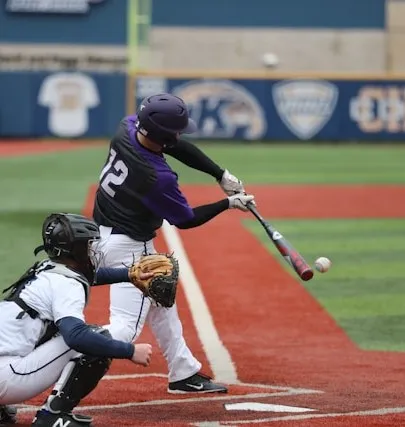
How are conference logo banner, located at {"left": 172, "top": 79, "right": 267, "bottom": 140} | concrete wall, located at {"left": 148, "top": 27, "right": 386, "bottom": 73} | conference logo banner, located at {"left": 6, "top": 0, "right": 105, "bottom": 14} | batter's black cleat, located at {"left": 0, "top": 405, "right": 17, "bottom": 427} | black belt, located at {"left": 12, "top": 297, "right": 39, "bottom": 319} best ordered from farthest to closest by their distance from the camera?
concrete wall, located at {"left": 148, "top": 27, "right": 386, "bottom": 73} → conference logo banner, located at {"left": 6, "top": 0, "right": 105, "bottom": 14} → conference logo banner, located at {"left": 172, "top": 79, "right": 267, "bottom": 140} → batter's black cleat, located at {"left": 0, "top": 405, "right": 17, "bottom": 427} → black belt, located at {"left": 12, "top": 297, "right": 39, "bottom": 319}

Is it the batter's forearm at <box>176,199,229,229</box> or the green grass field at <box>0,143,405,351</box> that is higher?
the batter's forearm at <box>176,199,229,229</box>

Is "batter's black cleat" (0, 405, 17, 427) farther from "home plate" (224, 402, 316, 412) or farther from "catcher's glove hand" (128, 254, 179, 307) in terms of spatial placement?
"home plate" (224, 402, 316, 412)

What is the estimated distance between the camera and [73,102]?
114 feet

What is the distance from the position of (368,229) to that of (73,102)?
2075cm

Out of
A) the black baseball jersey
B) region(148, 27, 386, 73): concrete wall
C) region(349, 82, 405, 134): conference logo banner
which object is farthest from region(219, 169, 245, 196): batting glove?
region(148, 27, 386, 73): concrete wall

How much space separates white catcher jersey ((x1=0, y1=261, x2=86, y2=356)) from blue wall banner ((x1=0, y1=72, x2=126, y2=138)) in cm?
2916

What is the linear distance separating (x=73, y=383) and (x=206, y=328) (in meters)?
3.46

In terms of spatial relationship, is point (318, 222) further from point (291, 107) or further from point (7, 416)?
point (291, 107)

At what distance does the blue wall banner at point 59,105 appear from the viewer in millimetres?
34531

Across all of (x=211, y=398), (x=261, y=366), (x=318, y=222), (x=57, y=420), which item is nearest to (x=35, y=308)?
(x=57, y=420)

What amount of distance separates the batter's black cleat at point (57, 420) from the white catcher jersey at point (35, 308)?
32 cm

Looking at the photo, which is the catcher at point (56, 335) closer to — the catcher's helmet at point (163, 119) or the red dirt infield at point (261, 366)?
the red dirt infield at point (261, 366)

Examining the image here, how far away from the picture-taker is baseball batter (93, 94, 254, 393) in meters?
6.62

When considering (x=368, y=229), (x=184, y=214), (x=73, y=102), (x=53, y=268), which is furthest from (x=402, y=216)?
(x=73, y=102)
